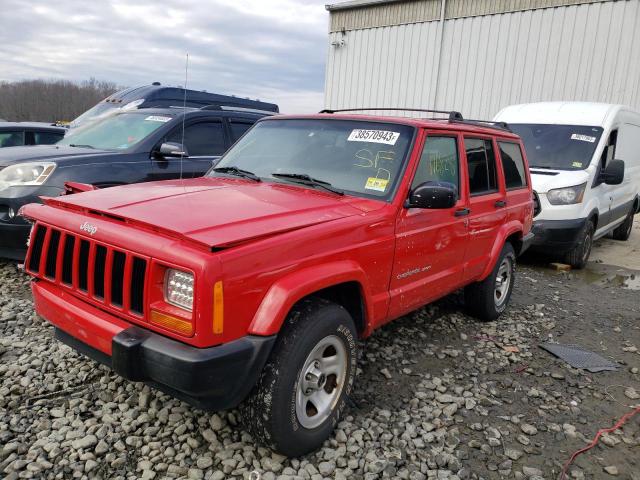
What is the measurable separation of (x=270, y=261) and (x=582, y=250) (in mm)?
6348

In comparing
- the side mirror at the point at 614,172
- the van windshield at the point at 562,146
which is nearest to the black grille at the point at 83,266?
the van windshield at the point at 562,146

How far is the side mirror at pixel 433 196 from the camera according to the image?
3.06 metres

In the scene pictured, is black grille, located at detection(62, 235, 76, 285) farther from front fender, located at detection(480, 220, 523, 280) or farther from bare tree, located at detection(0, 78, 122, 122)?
bare tree, located at detection(0, 78, 122, 122)

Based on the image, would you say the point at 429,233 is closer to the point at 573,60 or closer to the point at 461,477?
the point at 461,477

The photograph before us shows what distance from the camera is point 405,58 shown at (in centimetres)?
1585

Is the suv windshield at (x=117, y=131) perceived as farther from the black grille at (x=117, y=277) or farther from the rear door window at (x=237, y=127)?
the black grille at (x=117, y=277)

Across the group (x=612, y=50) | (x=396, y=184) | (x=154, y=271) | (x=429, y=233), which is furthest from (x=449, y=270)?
(x=612, y=50)

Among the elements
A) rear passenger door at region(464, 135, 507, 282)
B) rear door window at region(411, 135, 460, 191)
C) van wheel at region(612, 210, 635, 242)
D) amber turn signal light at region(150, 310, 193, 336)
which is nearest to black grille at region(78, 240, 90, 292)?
amber turn signal light at region(150, 310, 193, 336)

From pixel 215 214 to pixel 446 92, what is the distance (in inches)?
549

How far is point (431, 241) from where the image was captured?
11.6 ft

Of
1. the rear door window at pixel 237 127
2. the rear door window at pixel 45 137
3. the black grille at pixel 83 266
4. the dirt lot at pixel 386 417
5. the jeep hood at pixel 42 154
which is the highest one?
the rear door window at pixel 237 127

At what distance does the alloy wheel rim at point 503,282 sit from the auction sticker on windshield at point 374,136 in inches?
83.9

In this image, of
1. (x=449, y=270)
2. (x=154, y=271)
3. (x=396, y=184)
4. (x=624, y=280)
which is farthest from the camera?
(x=624, y=280)

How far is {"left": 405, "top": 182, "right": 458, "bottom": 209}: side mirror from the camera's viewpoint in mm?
3064
